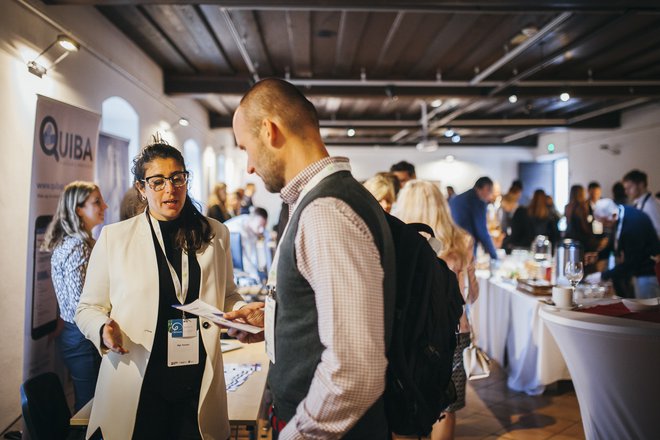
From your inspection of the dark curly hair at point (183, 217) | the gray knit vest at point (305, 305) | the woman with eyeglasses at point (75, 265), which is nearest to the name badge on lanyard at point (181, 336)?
the dark curly hair at point (183, 217)

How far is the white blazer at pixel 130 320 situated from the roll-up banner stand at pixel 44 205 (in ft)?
5.83

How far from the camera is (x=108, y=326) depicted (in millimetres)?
1639

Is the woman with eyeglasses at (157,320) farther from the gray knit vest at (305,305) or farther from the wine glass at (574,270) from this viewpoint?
the wine glass at (574,270)

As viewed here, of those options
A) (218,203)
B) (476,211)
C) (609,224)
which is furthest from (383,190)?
(218,203)

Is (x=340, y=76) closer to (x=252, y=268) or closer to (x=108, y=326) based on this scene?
(x=252, y=268)

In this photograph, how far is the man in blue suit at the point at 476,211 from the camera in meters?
4.91

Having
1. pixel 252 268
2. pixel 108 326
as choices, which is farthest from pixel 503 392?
pixel 108 326

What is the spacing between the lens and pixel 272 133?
119 cm

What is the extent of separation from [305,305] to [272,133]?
0.42 metres

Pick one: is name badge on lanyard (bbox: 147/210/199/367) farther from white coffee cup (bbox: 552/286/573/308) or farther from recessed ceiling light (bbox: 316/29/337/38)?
recessed ceiling light (bbox: 316/29/337/38)

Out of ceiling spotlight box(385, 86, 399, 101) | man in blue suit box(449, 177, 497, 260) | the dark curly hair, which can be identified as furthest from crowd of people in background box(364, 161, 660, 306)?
ceiling spotlight box(385, 86, 399, 101)

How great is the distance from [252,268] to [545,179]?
1248cm

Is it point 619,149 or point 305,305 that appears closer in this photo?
point 305,305

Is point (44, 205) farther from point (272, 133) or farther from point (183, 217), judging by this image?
point (272, 133)
